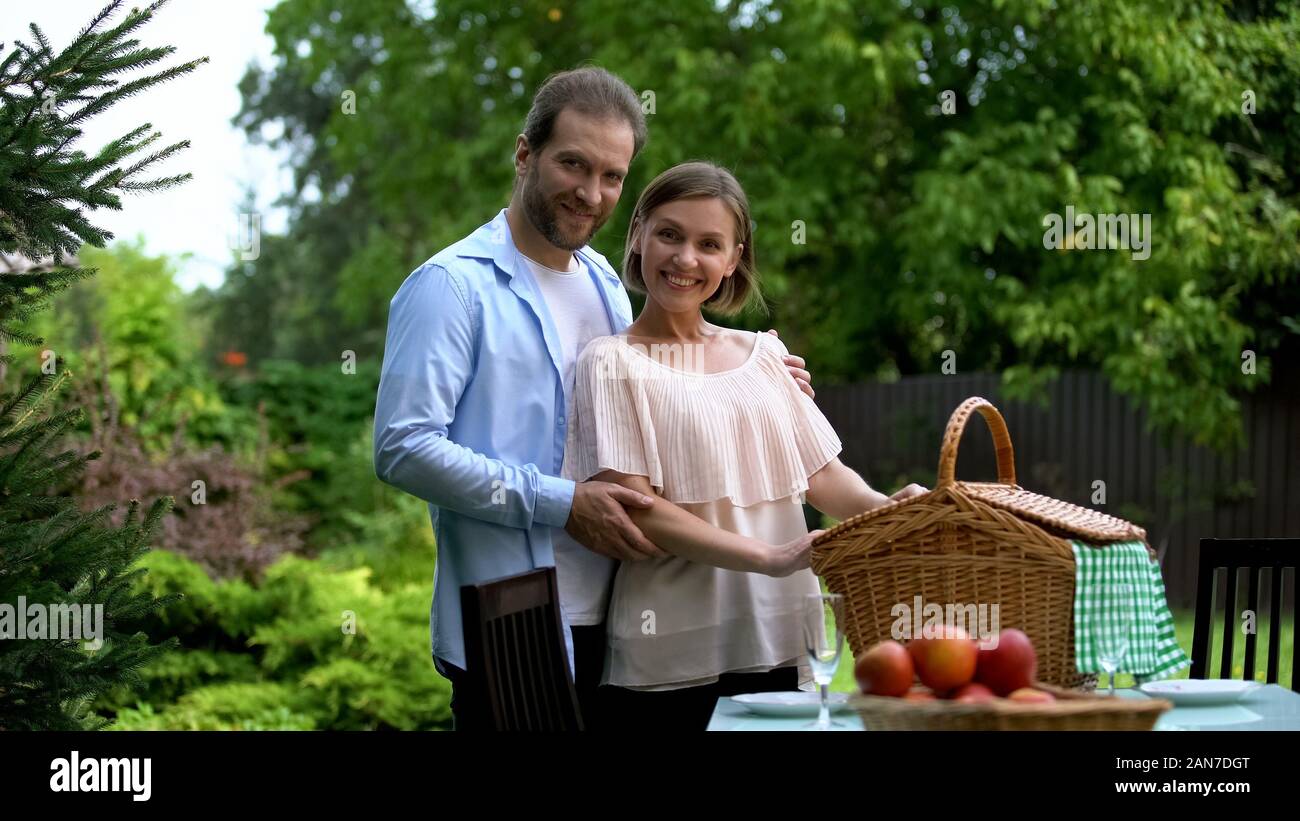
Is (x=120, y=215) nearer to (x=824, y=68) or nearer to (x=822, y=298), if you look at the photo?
(x=824, y=68)

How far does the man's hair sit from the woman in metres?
0.24

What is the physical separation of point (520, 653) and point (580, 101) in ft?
3.89

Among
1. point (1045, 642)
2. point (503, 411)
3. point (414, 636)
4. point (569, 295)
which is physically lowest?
point (414, 636)

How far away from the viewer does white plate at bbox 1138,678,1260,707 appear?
7.40ft

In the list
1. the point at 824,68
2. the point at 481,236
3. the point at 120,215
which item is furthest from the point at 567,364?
the point at 824,68

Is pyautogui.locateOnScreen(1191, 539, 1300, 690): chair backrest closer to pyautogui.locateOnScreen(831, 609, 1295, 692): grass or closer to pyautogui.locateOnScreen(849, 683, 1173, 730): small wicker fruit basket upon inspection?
pyautogui.locateOnScreen(849, 683, 1173, 730): small wicker fruit basket

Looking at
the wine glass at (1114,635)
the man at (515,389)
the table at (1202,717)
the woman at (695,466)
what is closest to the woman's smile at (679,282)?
the woman at (695,466)

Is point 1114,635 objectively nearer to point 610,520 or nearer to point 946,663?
point 946,663

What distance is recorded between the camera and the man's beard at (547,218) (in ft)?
9.41

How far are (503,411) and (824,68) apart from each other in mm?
8195

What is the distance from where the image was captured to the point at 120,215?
3133 millimetres

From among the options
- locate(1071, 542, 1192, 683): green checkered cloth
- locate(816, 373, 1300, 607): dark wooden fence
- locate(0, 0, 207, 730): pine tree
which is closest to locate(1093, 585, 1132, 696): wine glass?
locate(1071, 542, 1192, 683): green checkered cloth

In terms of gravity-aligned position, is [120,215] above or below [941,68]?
below
